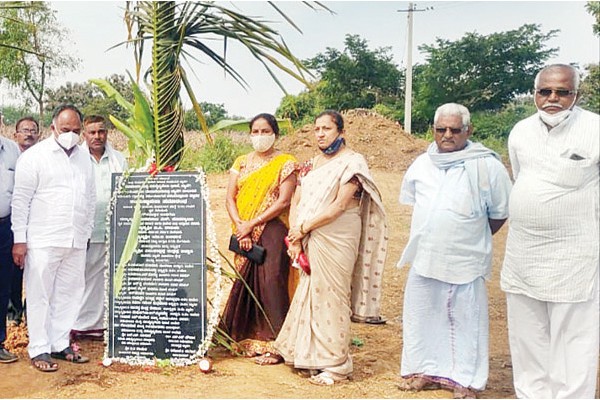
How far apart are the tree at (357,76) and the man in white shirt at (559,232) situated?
80.2ft

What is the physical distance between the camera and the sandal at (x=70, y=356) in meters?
4.62

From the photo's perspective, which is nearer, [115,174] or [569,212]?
[569,212]

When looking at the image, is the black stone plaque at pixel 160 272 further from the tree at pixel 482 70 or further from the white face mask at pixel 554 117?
the tree at pixel 482 70

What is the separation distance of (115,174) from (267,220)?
113cm

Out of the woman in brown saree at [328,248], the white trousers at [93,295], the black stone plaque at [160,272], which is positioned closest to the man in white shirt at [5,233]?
the white trousers at [93,295]

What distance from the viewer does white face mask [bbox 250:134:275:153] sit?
14.9ft

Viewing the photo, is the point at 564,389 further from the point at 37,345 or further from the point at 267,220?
the point at 37,345

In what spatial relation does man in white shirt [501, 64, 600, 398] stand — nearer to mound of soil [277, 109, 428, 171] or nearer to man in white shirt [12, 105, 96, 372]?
man in white shirt [12, 105, 96, 372]

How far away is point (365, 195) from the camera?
14.4 ft

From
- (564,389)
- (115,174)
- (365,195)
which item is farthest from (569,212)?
(115,174)

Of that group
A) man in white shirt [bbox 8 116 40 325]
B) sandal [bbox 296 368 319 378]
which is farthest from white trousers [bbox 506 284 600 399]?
man in white shirt [bbox 8 116 40 325]

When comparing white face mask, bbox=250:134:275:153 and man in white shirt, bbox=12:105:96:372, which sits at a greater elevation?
white face mask, bbox=250:134:275:153

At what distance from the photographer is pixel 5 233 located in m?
4.61

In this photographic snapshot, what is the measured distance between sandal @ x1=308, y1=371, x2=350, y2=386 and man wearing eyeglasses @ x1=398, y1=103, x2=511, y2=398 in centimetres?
47
